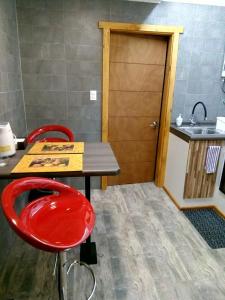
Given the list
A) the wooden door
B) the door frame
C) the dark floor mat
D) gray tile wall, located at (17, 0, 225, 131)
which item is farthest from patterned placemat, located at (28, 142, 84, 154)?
the dark floor mat

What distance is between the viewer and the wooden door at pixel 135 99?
2785 mm

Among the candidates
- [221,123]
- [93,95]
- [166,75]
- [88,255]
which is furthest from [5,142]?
[221,123]

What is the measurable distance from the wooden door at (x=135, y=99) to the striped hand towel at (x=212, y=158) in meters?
0.88

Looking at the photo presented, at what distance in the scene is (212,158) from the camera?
2.51m

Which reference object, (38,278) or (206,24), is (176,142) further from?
(38,278)

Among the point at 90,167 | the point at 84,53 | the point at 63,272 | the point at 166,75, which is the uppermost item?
the point at 84,53

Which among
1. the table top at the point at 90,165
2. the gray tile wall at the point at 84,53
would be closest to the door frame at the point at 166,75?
the gray tile wall at the point at 84,53

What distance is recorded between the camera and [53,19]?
95.8 inches

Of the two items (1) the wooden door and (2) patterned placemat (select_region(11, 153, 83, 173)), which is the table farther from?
(1) the wooden door

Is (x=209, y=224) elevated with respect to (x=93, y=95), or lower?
lower

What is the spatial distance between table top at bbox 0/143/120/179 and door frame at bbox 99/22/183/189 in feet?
4.05

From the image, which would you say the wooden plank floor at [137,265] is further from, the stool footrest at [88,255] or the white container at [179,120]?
the white container at [179,120]

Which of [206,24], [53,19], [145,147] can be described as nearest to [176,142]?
[145,147]

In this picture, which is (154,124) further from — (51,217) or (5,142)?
(51,217)
